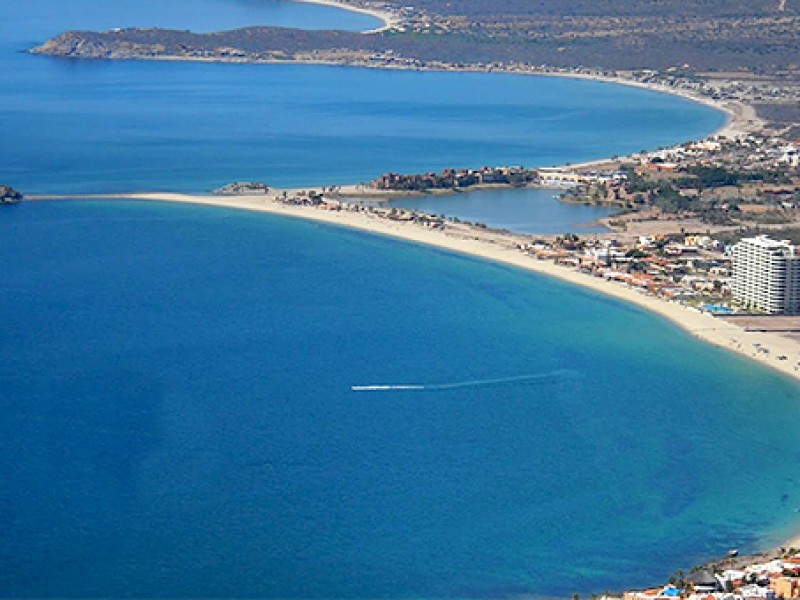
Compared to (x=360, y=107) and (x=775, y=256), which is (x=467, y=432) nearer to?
(x=775, y=256)

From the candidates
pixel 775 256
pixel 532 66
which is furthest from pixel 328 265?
pixel 532 66

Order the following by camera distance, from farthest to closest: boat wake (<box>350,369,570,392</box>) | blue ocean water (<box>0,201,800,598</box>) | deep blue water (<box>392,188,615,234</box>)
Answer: deep blue water (<box>392,188,615,234</box>) → boat wake (<box>350,369,570,392</box>) → blue ocean water (<box>0,201,800,598</box>)

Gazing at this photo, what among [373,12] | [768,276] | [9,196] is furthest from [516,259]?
[373,12]

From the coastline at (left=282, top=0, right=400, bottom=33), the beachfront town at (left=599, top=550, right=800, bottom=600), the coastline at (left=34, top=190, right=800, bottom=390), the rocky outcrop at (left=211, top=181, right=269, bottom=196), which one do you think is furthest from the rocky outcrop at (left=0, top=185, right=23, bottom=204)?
the coastline at (left=282, top=0, right=400, bottom=33)

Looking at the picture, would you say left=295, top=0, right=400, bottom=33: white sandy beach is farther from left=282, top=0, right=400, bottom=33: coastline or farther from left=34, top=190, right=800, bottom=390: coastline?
left=34, top=190, right=800, bottom=390: coastline

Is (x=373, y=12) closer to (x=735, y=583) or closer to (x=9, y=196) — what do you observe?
(x=9, y=196)
